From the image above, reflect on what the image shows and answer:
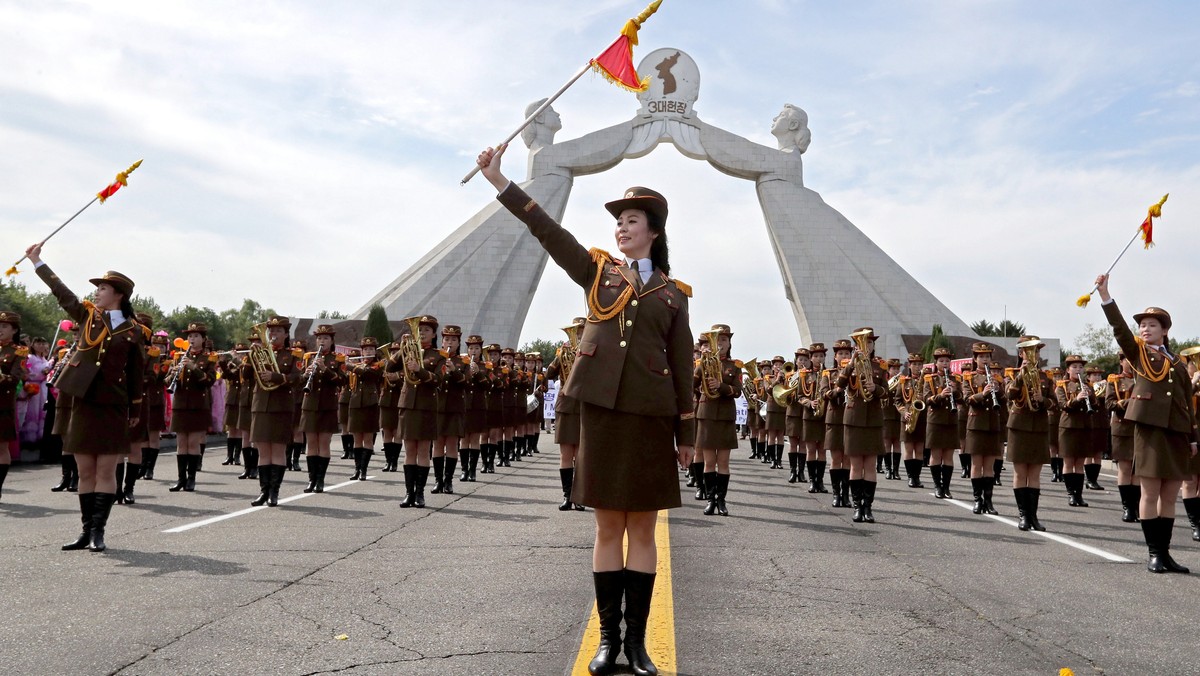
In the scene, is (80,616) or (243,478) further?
(243,478)

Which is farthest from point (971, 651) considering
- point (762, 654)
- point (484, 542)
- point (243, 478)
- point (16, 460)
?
point (16, 460)

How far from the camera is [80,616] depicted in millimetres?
5176

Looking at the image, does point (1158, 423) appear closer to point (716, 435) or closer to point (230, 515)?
point (716, 435)

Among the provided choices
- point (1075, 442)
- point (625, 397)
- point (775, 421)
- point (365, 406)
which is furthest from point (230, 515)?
point (775, 421)

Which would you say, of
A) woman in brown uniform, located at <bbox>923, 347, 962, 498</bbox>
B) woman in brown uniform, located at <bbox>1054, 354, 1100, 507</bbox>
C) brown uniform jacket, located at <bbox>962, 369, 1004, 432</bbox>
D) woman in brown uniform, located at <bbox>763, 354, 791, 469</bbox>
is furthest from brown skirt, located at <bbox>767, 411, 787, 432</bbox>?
brown uniform jacket, located at <bbox>962, 369, 1004, 432</bbox>

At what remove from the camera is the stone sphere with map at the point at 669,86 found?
50000 millimetres

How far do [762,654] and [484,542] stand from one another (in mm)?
4104

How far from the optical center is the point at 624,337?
4.51 m

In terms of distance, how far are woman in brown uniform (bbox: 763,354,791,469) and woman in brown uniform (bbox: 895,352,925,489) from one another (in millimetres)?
2360

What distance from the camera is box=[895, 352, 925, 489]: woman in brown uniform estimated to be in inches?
664

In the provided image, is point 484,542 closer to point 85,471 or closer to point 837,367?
point 85,471

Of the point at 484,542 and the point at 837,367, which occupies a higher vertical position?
the point at 837,367

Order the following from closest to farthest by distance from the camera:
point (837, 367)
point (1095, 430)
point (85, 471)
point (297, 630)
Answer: point (297, 630), point (85, 471), point (837, 367), point (1095, 430)

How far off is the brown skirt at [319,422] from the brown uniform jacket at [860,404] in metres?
Result: 7.14
